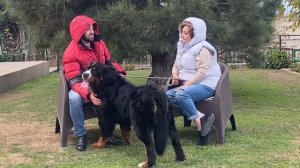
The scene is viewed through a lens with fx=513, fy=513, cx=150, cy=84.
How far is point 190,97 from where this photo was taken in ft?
17.0

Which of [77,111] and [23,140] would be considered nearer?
[77,111]

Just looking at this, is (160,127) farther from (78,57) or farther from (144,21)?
(144,21)

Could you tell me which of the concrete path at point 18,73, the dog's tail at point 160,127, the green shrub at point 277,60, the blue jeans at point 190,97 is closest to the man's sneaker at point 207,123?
the blue jeans at point 190,97

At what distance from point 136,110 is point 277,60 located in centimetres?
1244

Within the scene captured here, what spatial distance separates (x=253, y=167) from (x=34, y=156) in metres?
2.07

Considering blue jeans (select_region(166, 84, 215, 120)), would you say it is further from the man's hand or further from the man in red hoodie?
the man's hand

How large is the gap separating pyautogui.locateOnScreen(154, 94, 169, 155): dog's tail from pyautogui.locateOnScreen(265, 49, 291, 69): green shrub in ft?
39.8

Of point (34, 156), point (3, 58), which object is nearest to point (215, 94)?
point (34, 156)

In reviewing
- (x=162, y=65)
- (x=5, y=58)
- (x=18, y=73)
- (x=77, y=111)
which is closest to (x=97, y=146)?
(x=77, y=111)

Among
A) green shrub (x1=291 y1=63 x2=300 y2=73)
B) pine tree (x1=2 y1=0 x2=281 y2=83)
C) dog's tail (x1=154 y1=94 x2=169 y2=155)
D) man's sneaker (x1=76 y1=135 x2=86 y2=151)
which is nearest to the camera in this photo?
dog's tail (x1=154 y1=94 x2=169 y2=155)

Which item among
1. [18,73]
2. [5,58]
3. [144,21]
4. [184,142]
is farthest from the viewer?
[5,58]

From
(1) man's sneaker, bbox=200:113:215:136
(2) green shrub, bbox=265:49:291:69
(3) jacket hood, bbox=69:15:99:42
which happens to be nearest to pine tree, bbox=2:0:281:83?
(3) jacket hood, bbox=69:15:99:42

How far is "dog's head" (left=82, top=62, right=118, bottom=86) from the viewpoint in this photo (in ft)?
15.9

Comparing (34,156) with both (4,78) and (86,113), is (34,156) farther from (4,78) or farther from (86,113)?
(4,78)
